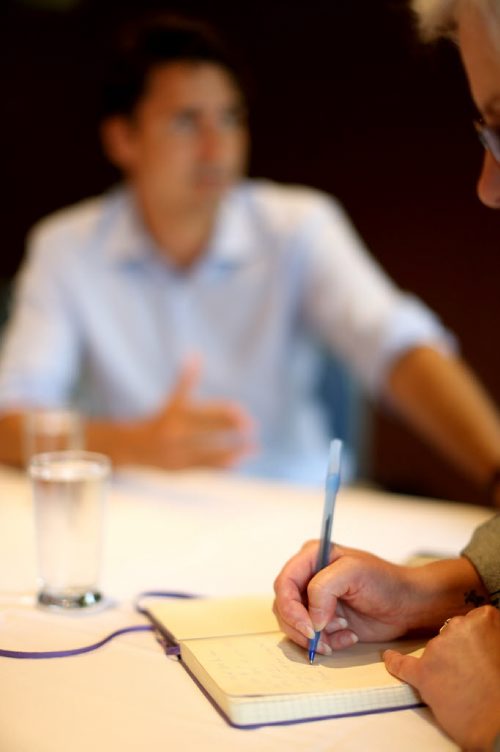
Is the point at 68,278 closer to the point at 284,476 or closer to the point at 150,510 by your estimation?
the point at 284,476

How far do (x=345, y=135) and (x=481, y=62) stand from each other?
9.40ft

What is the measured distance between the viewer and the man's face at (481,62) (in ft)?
2.34

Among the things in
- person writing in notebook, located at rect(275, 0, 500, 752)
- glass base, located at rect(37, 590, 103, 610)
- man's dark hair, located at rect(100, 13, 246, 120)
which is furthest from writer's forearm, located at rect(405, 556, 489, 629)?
man's dark hair, located at rect(100, 13, 246, 120)

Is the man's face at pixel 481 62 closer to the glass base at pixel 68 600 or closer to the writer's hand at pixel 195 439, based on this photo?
the glass base at pixel 68 600

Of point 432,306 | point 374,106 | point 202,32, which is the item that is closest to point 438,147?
point 374,106

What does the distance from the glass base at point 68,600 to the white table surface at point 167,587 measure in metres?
0.01

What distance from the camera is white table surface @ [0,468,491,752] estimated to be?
0.63 meters

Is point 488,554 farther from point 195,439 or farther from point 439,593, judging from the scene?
point 195,439

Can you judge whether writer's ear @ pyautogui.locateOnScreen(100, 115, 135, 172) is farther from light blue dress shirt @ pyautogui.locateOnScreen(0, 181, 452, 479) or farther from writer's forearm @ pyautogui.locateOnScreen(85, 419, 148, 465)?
writer's forearm @ pyautogui.locateOnScreen(85, 419, 148, 465)

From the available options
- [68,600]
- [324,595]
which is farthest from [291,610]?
[68,600]

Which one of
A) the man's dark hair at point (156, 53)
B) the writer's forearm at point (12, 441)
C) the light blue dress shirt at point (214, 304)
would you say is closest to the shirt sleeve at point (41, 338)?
the light blue dress shirt at point (214, 304)

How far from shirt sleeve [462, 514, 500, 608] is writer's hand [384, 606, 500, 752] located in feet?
0.29

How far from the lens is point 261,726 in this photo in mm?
642

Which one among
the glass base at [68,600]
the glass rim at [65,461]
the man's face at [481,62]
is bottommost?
the glass base at [68,600]
